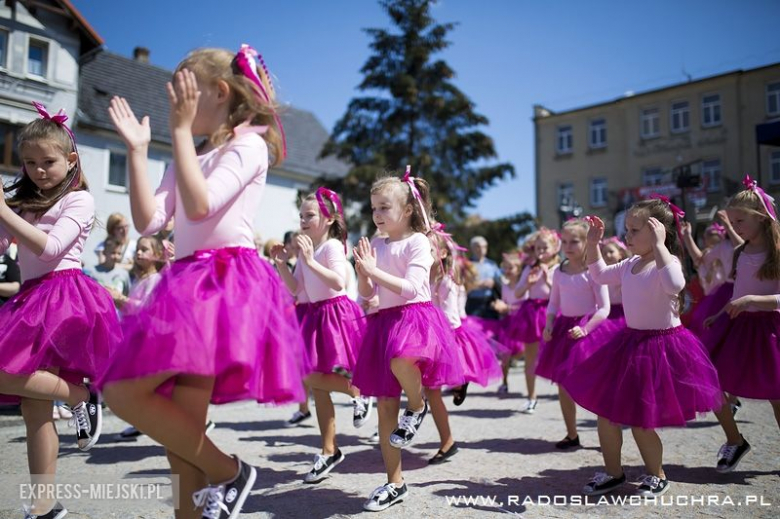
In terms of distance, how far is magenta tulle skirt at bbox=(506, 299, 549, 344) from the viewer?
816 centimetres

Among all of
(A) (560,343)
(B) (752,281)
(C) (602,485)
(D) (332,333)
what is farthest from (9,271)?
(B) (752,281)

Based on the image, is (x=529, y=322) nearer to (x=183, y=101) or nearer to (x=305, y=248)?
(x=305, y=248)

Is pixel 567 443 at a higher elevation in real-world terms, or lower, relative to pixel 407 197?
lower

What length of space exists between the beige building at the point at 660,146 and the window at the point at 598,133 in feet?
0.19

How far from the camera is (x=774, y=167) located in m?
27.9

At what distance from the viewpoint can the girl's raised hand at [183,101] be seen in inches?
99.4

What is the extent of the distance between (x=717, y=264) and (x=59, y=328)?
668cm

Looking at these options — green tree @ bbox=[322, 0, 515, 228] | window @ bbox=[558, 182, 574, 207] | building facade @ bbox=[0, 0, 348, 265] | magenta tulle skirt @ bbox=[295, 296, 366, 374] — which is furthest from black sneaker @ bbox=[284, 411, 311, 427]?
window @ bbox=[558, 182, 574, 207]

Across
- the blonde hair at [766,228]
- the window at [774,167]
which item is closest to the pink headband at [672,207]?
the blonde hair at [766,228]

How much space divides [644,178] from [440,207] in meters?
15.7

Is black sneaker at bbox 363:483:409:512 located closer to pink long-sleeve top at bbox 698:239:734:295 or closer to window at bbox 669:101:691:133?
pink long-sleeve top at bbox 698:239:734:295

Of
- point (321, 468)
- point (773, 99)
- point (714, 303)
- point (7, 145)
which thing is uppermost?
point (773, 99)

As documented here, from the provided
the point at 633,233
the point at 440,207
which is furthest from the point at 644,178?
the point at 633,233

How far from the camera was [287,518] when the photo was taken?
358 cm
